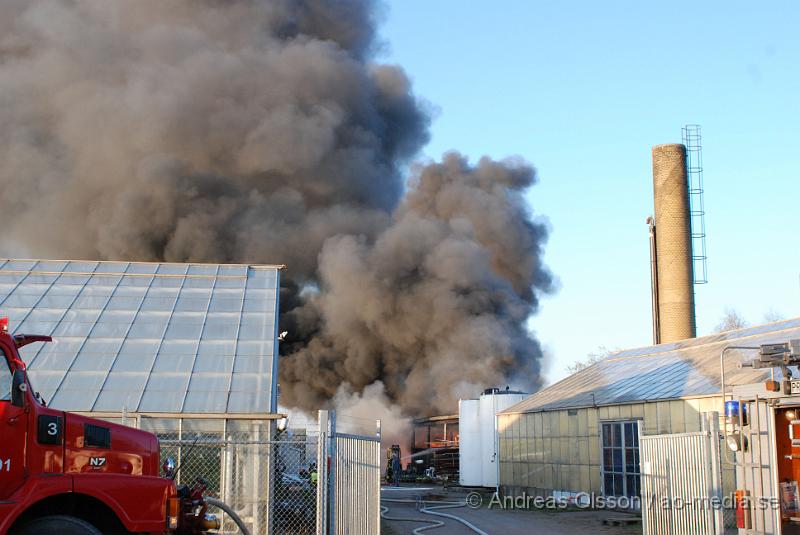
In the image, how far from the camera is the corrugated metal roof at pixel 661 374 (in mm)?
20156

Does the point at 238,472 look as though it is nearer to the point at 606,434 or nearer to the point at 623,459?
the point at 623,459

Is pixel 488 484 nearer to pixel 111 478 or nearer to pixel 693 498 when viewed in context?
pixel 693 498

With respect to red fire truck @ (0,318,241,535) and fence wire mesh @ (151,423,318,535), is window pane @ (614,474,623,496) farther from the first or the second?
red fire truck @ (0,318,241,535)

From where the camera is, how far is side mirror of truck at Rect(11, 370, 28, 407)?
6.89 meters

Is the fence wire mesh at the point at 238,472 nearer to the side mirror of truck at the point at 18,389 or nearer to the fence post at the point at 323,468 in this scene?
the fence post at the point at 323,468

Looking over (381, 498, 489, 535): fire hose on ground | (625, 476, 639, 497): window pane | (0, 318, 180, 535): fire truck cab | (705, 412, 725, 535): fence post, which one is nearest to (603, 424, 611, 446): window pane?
(625, 476, 639, 497): window pane

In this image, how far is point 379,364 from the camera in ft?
168

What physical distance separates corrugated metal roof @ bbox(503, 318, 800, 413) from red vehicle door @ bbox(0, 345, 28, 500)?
14.7 meters

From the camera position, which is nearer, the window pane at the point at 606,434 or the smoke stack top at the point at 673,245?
the window pane at the point at 606,434

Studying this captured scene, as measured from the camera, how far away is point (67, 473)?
726 cm

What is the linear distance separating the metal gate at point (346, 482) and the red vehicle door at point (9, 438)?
126 inches

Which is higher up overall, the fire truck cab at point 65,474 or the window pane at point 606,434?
the fire truck cab at point 65,474

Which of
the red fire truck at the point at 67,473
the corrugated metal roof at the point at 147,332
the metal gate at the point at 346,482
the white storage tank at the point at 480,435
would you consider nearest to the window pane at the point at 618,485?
the corrugated metal roof at the point at 147,332

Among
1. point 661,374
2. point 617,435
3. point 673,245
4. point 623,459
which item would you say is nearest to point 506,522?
point 623,459
